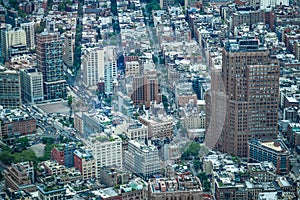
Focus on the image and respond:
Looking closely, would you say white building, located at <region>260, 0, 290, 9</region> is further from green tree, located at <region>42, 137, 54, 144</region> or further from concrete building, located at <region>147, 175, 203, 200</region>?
concrete building, located at <region>147, 175, 203, 200</region>

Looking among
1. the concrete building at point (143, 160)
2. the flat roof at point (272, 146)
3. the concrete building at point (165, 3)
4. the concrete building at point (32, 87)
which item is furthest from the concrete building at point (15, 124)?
the concrete building at point (165, 3)

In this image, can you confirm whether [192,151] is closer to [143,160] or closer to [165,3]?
[143,160]

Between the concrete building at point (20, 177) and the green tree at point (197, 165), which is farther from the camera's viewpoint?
the green tree at point (197, 165)

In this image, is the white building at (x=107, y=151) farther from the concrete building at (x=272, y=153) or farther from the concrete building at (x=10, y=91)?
the concrete building at (x=10, y=91)

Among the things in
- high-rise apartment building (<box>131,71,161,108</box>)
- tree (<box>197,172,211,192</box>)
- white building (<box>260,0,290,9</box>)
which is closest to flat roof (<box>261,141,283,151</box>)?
tree (<box>197,172,211,192</box>)

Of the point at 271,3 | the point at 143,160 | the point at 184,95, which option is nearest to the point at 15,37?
the point at 184,95

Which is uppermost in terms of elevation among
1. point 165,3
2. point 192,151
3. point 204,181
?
point 165,3
